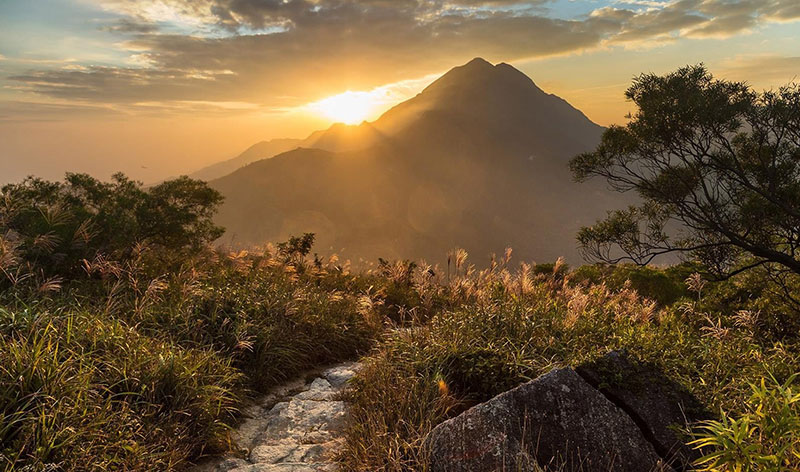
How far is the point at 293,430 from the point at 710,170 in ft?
30.1

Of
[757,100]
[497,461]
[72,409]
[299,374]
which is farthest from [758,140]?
[72,409]

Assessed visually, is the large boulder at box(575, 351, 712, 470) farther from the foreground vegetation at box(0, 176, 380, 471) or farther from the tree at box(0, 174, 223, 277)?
the tree at box(0, 174, 223, 277)

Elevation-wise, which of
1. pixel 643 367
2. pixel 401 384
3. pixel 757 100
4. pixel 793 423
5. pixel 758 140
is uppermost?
pixel 757 100

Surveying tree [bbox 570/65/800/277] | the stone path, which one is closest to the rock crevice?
the stone path

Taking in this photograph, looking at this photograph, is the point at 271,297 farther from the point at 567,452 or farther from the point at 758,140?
the point at 758,140

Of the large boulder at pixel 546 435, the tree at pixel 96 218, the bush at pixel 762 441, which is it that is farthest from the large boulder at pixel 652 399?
the tree at pixel 96 218

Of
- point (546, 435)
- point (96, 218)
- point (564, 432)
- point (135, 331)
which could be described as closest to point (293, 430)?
point (135, 331)

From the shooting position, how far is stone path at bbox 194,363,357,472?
14.3ft

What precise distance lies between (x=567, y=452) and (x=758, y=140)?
878cm

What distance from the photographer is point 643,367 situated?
4.42 metres

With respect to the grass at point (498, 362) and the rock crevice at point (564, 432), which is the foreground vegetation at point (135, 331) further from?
the rock crevice at point (564, 432)

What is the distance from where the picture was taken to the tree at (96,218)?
7.52 metres

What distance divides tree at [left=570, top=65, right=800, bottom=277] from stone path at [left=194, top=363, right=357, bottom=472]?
21.1 ft

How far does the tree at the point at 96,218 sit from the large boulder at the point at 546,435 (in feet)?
21.9
